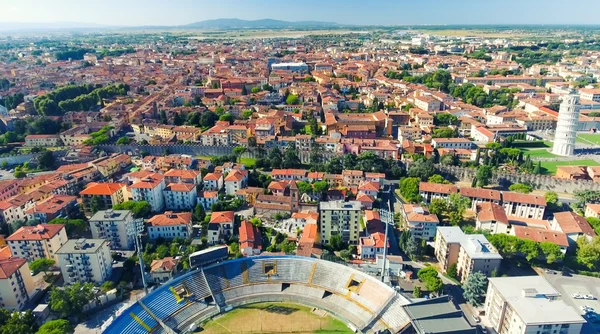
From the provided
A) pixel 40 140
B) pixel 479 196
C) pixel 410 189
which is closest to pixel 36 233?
pixel 40 140

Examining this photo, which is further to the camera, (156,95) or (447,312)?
(156,95)

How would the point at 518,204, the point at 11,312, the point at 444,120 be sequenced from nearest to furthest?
the point at 11,312 < the point at 518,204 < the point at 444,120

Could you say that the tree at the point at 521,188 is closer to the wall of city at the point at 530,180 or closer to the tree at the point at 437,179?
the wall of city at the point at 530,180

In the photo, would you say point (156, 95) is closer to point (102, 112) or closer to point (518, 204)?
point (102, 112)

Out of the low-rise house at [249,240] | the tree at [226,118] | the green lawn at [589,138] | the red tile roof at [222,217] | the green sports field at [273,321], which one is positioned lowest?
the green sports field at [273,321]

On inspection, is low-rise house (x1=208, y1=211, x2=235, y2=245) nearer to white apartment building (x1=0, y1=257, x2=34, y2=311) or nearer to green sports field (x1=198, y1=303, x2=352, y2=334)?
green sports field (x1=198, y1=303, x2=352, y2=334)

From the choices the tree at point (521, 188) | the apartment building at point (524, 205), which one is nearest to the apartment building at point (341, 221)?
the apartment building at point (524, 205)

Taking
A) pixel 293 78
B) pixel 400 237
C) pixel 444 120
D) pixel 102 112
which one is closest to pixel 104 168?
pixel 102 112
